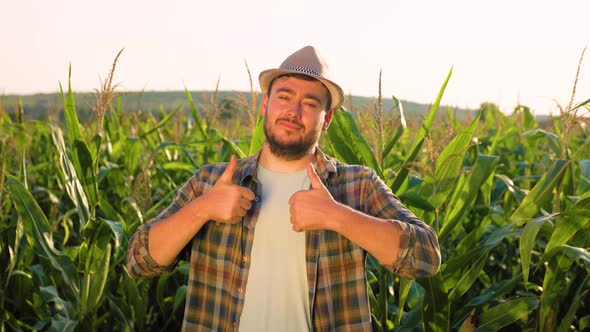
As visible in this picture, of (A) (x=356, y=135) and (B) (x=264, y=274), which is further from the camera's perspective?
(A) (x=356, y=135)

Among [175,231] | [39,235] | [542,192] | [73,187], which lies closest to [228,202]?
[175,231]

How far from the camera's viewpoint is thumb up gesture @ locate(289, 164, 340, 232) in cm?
181

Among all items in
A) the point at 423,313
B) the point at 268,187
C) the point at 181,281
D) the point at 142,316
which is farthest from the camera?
the point at 181,281

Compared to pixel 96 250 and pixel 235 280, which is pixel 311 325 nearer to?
pixel 235 280

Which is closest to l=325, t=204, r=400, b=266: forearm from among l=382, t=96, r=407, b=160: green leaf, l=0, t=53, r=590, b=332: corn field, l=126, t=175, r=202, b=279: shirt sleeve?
l=126, t=175, r=202, b=279: shirt sleeve

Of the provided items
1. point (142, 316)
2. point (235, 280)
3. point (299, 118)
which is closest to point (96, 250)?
point (142, 316)

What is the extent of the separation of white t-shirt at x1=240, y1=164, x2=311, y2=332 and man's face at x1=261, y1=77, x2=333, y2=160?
121 millimetres

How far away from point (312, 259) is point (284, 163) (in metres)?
0.31

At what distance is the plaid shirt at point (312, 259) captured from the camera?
2068 millimetres

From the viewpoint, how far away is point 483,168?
2.84 meters

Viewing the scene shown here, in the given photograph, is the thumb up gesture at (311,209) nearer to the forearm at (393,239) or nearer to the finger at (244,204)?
the forearm at (393,239)

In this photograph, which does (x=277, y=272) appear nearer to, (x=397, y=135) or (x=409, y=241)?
(x=409, y=241)

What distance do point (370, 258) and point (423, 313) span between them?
0.35 m

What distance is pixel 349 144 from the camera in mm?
2852
